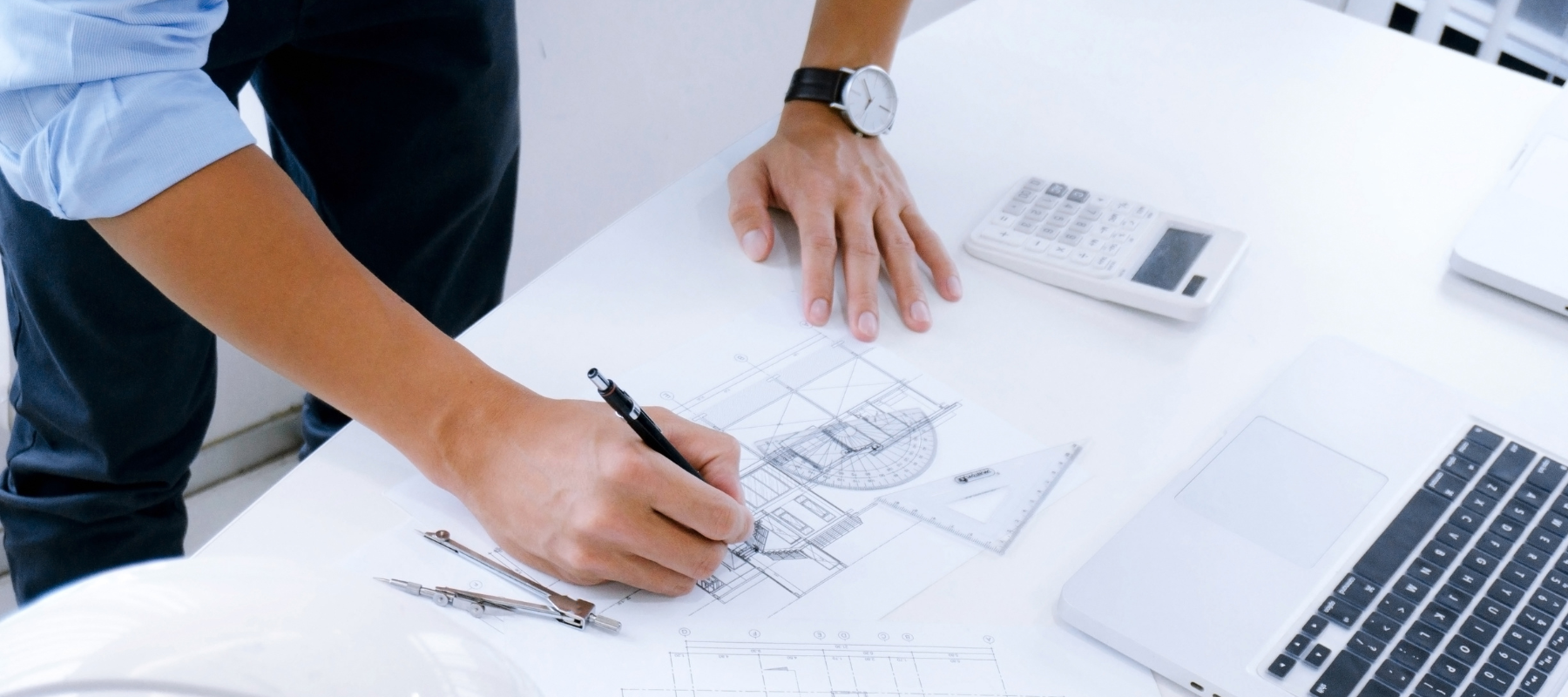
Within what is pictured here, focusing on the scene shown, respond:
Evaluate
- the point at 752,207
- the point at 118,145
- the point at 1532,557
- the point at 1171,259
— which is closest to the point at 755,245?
the point at 752,207

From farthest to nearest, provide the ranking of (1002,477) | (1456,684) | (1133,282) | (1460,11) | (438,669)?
1. (1460,11)
2. (1133,282)
3. (1002,477)
4. (1456,684)
5. (438,669)

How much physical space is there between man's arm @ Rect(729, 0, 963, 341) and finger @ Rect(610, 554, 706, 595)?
0.27 meters

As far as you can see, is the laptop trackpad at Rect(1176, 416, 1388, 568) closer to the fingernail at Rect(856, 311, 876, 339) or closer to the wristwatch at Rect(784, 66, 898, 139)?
the fingernail at Rect(856, 311, 876, 339)

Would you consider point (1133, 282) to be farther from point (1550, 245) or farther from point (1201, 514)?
point (1550, 245)

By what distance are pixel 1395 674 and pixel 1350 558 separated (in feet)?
0.26

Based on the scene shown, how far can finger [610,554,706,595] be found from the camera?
629 mm

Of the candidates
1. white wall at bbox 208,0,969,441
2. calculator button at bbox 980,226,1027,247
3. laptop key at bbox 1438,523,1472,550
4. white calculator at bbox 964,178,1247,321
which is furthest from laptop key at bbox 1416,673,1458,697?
white wall at bbox 208,0,969,441

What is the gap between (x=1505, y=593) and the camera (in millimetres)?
657

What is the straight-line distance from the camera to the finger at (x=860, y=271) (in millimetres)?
847

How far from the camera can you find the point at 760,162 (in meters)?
0.98

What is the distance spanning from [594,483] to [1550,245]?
29.0 inches

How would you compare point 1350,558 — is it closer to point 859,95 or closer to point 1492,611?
point 1492,611

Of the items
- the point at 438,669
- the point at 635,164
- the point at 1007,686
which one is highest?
the point at 438,669

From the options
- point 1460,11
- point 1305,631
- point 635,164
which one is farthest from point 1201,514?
point 635,164
